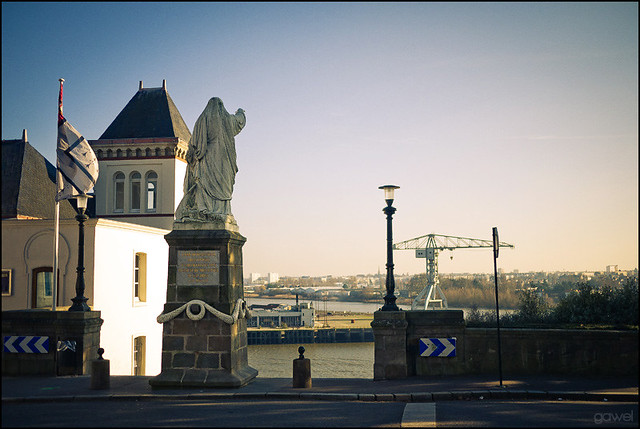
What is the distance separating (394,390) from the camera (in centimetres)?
1100

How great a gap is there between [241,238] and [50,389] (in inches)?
182

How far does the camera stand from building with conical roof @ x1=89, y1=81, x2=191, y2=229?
34.6 metres

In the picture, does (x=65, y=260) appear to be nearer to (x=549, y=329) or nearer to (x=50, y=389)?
(x=50, y=389)

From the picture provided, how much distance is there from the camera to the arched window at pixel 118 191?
1383 inches

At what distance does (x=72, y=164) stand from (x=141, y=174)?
19.1 meters

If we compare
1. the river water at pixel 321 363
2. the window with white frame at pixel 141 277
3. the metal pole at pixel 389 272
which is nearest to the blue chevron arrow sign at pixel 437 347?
the metal pole at pixel 389 272

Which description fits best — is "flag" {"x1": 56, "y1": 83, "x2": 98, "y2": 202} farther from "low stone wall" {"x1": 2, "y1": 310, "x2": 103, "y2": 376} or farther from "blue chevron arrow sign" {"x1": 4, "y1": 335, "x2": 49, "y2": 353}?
"blue chevron arrow sign" {"x1": 4, "y1": 335, "x2": 49, "y2": 353}

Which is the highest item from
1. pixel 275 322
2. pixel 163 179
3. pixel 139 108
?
pixel 139 108

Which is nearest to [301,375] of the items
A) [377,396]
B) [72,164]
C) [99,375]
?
[377,396]

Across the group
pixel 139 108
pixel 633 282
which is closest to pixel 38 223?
pixel 139 108

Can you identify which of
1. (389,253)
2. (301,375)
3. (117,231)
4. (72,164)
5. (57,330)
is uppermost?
(72,164)

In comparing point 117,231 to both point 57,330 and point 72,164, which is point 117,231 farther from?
point 57,330

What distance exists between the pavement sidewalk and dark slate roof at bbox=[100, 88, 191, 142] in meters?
25.6

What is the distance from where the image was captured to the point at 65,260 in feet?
82.4
